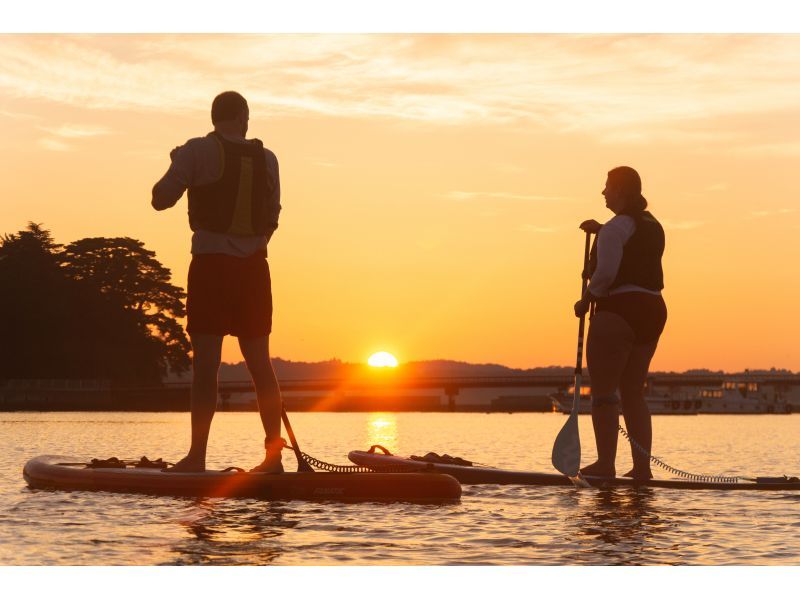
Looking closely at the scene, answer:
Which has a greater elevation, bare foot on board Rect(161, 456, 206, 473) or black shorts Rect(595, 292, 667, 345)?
black shorts Rect(595, 292, 667, 345)

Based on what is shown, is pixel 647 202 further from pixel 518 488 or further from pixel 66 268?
pixel 66 268

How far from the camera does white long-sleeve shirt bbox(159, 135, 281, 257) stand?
416 inches

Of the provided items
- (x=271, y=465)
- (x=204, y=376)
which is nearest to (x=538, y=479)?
(x=271, y=465)

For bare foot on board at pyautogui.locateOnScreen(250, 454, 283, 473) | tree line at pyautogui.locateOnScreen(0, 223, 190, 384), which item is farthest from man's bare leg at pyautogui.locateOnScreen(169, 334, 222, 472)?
tree line at pyautogui.locateOnScreen(0, 223, 190, 384)

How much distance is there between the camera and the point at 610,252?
12.0 m

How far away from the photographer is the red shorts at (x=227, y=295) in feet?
35.5

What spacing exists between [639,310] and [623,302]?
6.2 inches

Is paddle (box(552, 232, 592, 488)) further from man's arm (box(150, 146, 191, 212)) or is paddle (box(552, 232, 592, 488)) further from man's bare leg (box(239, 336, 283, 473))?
man's arm (box(150, 146, 191, 212))

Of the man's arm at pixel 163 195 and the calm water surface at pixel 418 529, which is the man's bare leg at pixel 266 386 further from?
the man's arm at pixel 163 195

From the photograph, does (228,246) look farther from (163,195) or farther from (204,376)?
(204,376)

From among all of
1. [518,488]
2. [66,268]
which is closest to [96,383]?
[66,268]

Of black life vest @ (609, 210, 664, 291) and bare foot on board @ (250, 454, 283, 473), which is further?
black life vest @ (609, 210, 664, 291)

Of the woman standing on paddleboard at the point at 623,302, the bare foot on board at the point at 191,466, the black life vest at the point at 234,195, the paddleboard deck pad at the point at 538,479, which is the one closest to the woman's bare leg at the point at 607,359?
the woman standing on paddleboard at the point at 623,302

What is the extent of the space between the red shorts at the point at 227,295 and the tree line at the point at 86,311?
95444 mm
